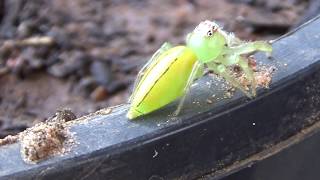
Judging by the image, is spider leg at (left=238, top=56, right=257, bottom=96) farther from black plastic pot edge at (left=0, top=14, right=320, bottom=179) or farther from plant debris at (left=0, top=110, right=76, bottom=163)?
plant debris at (left=0, top=110, right=76, bottom=163)

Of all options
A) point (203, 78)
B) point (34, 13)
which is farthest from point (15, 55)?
point (203, 78)

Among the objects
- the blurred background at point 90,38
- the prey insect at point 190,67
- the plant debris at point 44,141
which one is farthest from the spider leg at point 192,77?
the blurred background at point 90,38

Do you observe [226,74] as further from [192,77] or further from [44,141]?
[44,141]

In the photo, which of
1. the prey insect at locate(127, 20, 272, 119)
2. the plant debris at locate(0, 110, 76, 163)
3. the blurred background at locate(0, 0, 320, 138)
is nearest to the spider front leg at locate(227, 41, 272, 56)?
the prey insect at locate(127, 20, 272, 119)

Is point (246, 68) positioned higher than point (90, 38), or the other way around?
point (90, 38)

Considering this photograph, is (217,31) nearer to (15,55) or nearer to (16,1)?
(15,55)

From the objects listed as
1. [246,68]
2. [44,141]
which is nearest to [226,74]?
[246,68]

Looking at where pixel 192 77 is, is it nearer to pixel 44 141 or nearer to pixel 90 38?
pixel 44 141

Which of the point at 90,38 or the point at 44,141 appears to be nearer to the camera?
the point at 44,141
